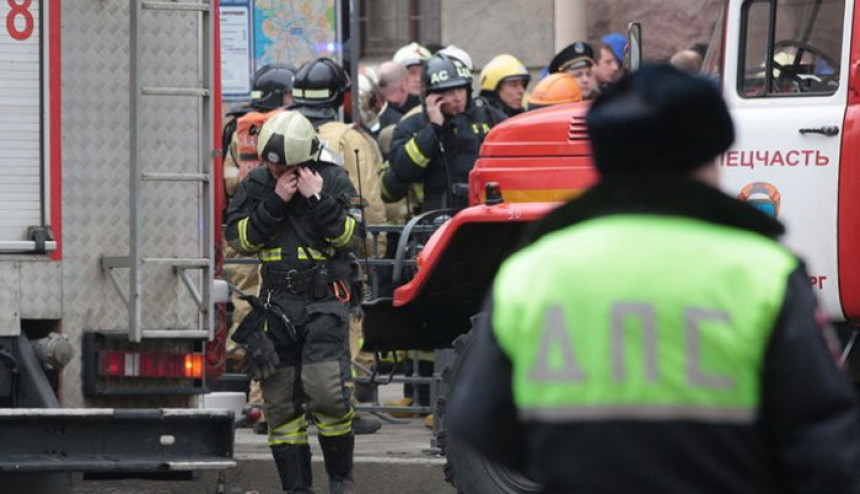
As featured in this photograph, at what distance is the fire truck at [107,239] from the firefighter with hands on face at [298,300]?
880 millimetres

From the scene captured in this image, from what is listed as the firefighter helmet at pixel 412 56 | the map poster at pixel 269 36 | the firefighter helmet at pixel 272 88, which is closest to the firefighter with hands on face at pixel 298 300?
the firefighter helmet at pixel 272 88

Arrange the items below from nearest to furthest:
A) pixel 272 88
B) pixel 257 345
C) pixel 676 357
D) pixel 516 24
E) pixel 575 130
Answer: pixel 676 357 < pixel 575 130 < pixel 257 345 < pixel 272 88 < pixel 516 24

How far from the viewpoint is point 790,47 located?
7.69 m

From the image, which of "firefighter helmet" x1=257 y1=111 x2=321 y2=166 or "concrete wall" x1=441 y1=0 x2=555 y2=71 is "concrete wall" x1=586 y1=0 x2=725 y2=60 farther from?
"concrete wall" x1=441 y1=0 x2=555 y2=71

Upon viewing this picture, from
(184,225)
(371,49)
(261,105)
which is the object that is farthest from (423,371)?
(371,49)

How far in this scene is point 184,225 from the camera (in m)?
7.63

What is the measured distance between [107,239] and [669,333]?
4.78m

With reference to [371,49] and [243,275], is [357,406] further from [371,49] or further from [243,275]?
[371,49]

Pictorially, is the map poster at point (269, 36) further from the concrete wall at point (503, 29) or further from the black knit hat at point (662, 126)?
the black knit hat at point (662, 126)

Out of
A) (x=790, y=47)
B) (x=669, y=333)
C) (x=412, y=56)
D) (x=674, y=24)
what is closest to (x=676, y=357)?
(x=669, y=333)

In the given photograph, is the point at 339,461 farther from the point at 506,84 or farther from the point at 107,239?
the point at 506,84

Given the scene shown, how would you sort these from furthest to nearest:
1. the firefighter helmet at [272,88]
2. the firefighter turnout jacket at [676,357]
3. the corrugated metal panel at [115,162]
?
1. the firefighter helmet at [272,88]
2. the corrugated metal panel at [115,162]
3. the firefighter turnout jacket at [676,357]

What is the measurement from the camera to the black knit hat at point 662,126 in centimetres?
306

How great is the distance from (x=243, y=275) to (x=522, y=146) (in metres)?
3.48
